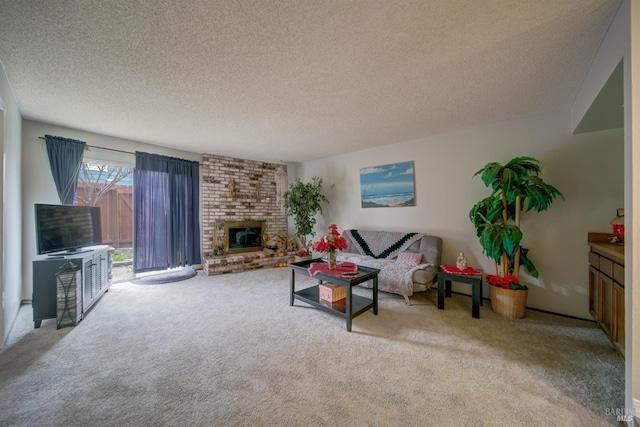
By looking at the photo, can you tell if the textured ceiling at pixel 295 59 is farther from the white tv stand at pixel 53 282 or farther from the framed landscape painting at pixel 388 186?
the white tv stand at pixel 53 282

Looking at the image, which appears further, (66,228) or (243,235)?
(243,235)

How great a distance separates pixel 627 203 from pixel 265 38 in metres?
2.43

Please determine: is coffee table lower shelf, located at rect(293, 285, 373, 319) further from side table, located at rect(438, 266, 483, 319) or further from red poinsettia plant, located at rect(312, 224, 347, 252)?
side table, located at rect(438, 266, 483, 319)

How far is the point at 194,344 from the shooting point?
2.18 metres

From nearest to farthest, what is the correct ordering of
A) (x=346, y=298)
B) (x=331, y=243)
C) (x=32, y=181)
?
(x=346, y=298) → (x=331, y=243) → (x=32, y=181)

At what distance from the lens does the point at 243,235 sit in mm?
5406

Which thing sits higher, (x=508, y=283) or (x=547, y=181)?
(x=547, y=181)

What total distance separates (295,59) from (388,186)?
2913mm

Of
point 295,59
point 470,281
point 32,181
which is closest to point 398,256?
point 470,281

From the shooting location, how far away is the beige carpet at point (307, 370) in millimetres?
1419

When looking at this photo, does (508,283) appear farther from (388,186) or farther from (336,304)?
(388,186)

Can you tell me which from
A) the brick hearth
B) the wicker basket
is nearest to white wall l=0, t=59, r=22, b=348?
the brick hearth

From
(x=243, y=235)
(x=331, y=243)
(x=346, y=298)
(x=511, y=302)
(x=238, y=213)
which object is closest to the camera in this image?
(x=346, y=298)

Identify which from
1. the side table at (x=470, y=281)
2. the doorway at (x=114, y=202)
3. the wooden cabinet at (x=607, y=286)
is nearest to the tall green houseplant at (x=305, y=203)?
the side table at (x=470, y=281)
